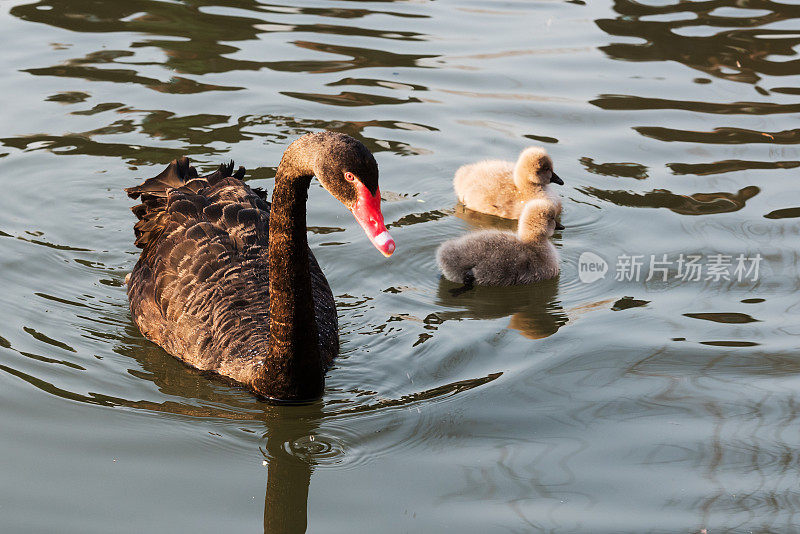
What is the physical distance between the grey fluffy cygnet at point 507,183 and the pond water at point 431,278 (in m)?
0.18

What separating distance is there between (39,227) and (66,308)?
1.18 m

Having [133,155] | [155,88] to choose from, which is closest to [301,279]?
[133,155]

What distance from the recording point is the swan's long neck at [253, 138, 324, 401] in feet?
15.4

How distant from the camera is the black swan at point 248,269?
4.36 m

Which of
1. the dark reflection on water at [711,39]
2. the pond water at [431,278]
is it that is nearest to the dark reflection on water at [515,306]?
the pond water at [431,278]

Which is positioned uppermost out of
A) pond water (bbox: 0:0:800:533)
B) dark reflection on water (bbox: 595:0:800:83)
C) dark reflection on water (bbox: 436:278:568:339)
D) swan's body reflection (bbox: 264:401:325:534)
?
dark reflection on water (bbox: 595:0:800:83)

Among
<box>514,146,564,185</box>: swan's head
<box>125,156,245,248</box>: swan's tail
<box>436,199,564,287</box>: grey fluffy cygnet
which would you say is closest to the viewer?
<box>125,156,245,248</box>: swan's tail

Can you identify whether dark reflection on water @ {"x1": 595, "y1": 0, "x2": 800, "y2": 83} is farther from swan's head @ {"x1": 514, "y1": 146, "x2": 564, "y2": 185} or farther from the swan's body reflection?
the swan's body reflection

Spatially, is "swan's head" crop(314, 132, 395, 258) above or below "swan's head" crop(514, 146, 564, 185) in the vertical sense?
above

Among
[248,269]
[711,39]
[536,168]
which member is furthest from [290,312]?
[711,39]

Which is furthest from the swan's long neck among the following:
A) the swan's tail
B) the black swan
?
the swan's tail

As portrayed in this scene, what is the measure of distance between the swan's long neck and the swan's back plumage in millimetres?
182

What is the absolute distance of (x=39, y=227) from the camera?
6.78 m

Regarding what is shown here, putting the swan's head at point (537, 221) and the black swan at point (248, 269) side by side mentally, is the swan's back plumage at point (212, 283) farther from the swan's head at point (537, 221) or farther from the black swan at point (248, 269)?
the swan's head at point (537, 221)
